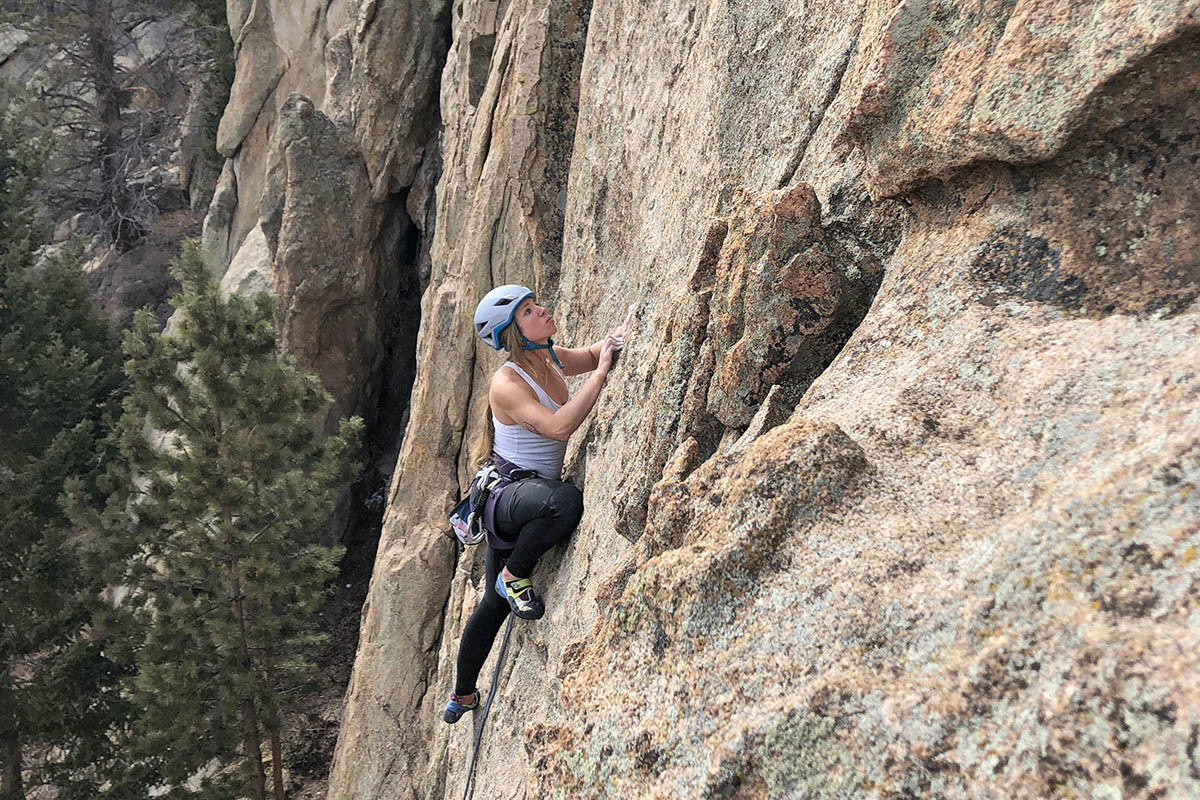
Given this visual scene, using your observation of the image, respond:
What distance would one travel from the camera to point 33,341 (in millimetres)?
17125

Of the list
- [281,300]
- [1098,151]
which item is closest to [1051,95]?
[1098,151]

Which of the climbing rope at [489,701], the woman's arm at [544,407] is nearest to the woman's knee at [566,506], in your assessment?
the woman's arm at [544,407]

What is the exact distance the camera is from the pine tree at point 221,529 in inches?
480

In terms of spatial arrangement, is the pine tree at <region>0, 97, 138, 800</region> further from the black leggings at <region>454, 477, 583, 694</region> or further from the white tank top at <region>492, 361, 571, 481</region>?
the white tank top at <region>492, 361, 571, 481</region>

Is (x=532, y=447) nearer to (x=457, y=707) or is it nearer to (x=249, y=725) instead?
(x=457, y=707)

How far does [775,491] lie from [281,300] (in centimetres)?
1796

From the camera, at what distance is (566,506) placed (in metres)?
5.32

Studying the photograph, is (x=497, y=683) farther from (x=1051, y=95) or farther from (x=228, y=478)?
(x=228, y=478)

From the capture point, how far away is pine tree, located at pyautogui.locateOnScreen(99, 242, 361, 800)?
12195 millimetres

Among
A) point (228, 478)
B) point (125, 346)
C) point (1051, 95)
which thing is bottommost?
point (228, 478)

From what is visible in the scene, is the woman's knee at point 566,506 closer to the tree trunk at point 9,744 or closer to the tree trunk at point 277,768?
the tree trunk at point 277,768

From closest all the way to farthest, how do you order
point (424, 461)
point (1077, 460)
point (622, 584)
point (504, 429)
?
point (1077, 460) < point (622, 584) < point (504, 429) < point (424, 461)

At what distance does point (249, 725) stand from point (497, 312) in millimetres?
10345

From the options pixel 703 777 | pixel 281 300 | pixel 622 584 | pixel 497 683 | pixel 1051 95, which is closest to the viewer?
pixel 703 777
